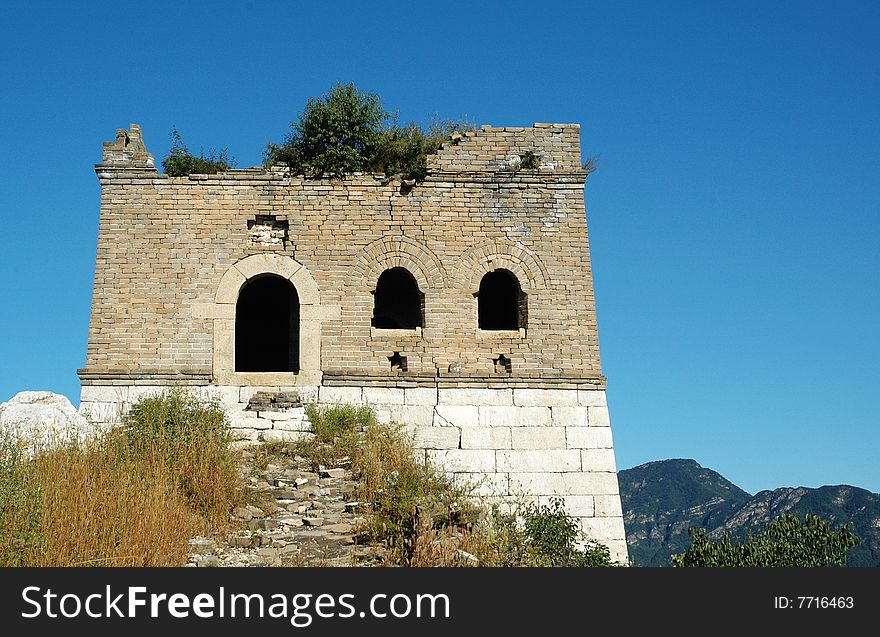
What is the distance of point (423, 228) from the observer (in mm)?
16312

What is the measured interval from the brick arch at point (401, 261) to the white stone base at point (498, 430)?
1831 mm

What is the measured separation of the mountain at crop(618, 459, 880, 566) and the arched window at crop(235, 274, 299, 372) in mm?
49928

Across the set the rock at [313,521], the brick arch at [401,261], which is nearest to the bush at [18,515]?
the rock at [313,521]

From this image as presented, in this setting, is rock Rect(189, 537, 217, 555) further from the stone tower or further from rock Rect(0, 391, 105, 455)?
the stone tower

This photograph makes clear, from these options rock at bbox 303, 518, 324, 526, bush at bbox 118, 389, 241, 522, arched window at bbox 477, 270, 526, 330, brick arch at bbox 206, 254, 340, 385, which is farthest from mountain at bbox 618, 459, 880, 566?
rock at bbox 303, 518, 324, 526

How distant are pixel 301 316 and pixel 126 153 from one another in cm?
406

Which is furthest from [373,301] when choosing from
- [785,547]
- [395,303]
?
[785,547]

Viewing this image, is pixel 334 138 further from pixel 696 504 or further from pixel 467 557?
pixel 696 504

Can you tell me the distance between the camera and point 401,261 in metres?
16.2

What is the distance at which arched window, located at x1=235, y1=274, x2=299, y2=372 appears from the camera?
19.4 meters
